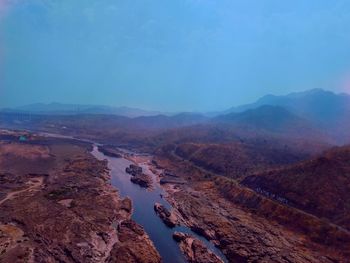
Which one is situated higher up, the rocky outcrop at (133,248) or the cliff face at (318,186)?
the cliff face at (318,186)

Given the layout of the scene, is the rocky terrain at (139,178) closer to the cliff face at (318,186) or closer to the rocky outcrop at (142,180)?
the rocky outcrop at (142,180)

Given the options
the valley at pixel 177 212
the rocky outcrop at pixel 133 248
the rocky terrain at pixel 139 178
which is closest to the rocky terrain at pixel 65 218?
the rocky outcrop at pixel 133 248

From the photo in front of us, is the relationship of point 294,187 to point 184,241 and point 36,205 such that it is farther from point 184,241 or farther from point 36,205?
point 36,205

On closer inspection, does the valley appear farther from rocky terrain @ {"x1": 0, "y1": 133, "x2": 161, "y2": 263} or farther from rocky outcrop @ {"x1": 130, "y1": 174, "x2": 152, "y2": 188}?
rocky outcrop @ {"x1": 130, "y1": 174, "x2": 152, "y2": 188}

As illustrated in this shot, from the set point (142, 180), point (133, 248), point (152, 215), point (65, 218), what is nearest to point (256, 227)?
point (152, 215)

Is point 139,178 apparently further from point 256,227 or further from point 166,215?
point 256,227

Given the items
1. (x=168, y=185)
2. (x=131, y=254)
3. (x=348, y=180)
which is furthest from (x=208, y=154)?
(x=131, y=254)
